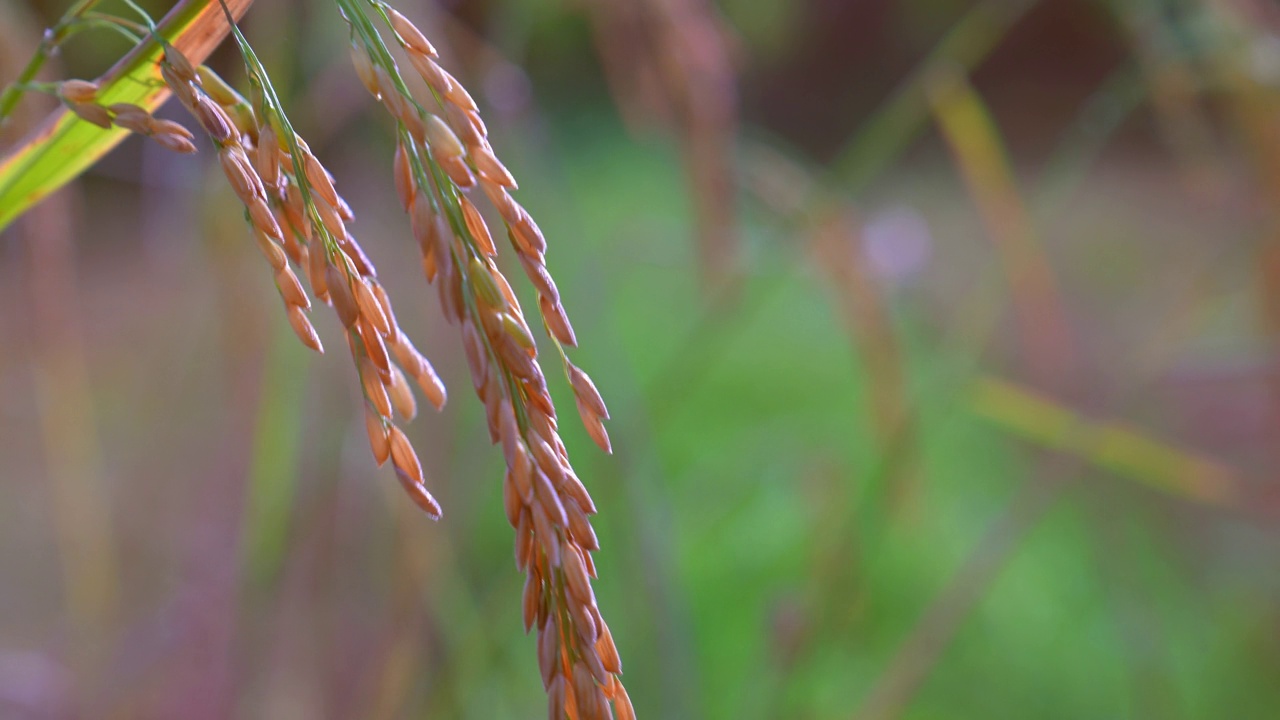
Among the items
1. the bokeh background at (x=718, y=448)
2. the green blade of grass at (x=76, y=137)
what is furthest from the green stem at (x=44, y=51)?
the bokeh background at (x=718, y=448)

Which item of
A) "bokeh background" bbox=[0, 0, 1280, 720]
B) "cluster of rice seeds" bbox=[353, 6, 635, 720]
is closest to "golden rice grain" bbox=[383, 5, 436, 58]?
"cluster of rice seeds" bbox=[353, 6, 635, 720]

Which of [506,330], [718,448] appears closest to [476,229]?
[506,330]

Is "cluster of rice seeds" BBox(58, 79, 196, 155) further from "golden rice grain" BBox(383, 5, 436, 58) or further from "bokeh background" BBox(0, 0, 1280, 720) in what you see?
"bokeh background" BBox(0, 0, 1280, 720)

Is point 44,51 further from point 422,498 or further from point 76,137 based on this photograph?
point 422,498

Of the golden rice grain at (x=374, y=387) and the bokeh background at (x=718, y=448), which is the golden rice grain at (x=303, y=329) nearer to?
the golden rice grain at (x=374, y=387)

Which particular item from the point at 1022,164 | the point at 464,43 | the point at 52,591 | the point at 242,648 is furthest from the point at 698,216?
the point at 1022,164
